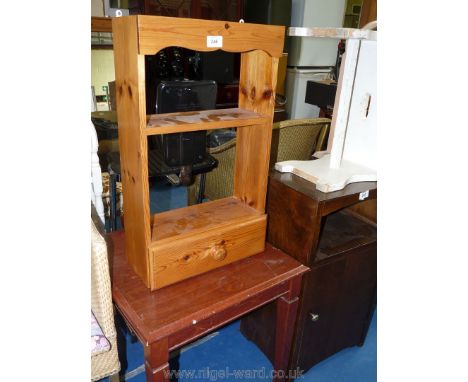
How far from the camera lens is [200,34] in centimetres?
88

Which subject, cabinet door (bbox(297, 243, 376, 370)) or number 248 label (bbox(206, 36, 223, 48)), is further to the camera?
cabinet door (bbox(297, 243, 376, 370))

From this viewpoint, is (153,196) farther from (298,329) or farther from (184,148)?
(298,329)

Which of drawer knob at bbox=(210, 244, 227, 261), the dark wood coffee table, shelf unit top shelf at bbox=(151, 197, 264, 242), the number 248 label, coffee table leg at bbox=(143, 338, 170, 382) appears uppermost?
the number 248 label

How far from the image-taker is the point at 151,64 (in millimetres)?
3449

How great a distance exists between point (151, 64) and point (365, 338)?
287 centimetres

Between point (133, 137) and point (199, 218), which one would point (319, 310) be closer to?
point (199, 218)

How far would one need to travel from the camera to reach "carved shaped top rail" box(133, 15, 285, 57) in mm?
812

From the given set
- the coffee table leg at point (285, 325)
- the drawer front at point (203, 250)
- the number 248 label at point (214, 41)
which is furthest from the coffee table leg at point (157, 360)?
the number 248 label at point (214, 41)

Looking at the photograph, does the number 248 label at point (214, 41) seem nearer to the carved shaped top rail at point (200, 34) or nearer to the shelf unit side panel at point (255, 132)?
the carved shaped top rail at point (200, 34)

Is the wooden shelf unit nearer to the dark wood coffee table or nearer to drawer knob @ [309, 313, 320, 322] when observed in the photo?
the dark wood coffee table

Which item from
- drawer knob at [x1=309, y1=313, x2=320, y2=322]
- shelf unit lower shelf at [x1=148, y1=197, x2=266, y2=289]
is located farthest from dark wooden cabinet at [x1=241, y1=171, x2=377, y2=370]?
shelf unit lower shelf at [x1=148, y1=197, x2=266, y2=289]

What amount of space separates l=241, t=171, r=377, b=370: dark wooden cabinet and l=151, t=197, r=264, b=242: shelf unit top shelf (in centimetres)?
12

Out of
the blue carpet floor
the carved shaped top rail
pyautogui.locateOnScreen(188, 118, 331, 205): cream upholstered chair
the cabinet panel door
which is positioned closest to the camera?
the carved shaped top rail

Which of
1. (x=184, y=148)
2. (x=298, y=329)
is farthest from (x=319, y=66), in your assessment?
(x=298, y=329)
